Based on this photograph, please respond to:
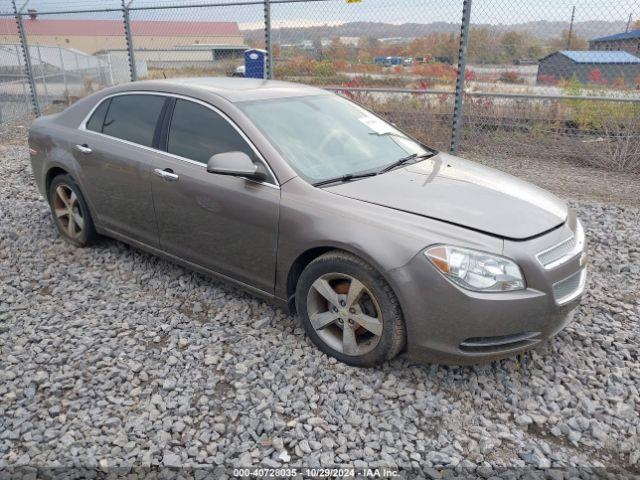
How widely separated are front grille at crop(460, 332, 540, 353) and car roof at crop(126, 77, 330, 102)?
7.25 feet

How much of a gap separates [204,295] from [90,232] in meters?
1.47

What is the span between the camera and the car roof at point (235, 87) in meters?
3.80

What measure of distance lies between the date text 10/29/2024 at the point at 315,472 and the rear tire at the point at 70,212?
10.1ft

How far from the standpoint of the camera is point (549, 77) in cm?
761

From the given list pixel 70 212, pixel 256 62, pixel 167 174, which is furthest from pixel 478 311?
pixel 256 62

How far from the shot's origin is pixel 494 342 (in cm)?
279

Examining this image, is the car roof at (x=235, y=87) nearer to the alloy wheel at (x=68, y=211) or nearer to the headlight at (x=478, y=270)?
the alloy wheel at (x=68, y=211)

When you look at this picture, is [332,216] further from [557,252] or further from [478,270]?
A: [557,252]

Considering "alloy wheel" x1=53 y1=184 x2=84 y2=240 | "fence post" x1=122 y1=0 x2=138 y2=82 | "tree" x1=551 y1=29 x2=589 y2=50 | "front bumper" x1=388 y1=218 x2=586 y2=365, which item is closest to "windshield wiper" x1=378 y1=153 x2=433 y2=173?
"front bumper" x1=388 y1=218 x2=586 y2=365

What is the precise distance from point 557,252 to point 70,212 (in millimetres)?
4106

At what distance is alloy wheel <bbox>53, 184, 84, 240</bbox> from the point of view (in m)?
4.80

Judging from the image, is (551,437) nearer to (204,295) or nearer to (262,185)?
(262,185)

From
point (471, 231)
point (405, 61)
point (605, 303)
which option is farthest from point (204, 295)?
point (405, 61)

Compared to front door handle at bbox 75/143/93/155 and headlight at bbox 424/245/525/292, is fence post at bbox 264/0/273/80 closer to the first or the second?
front door handle at bbox 75/143/93/155
